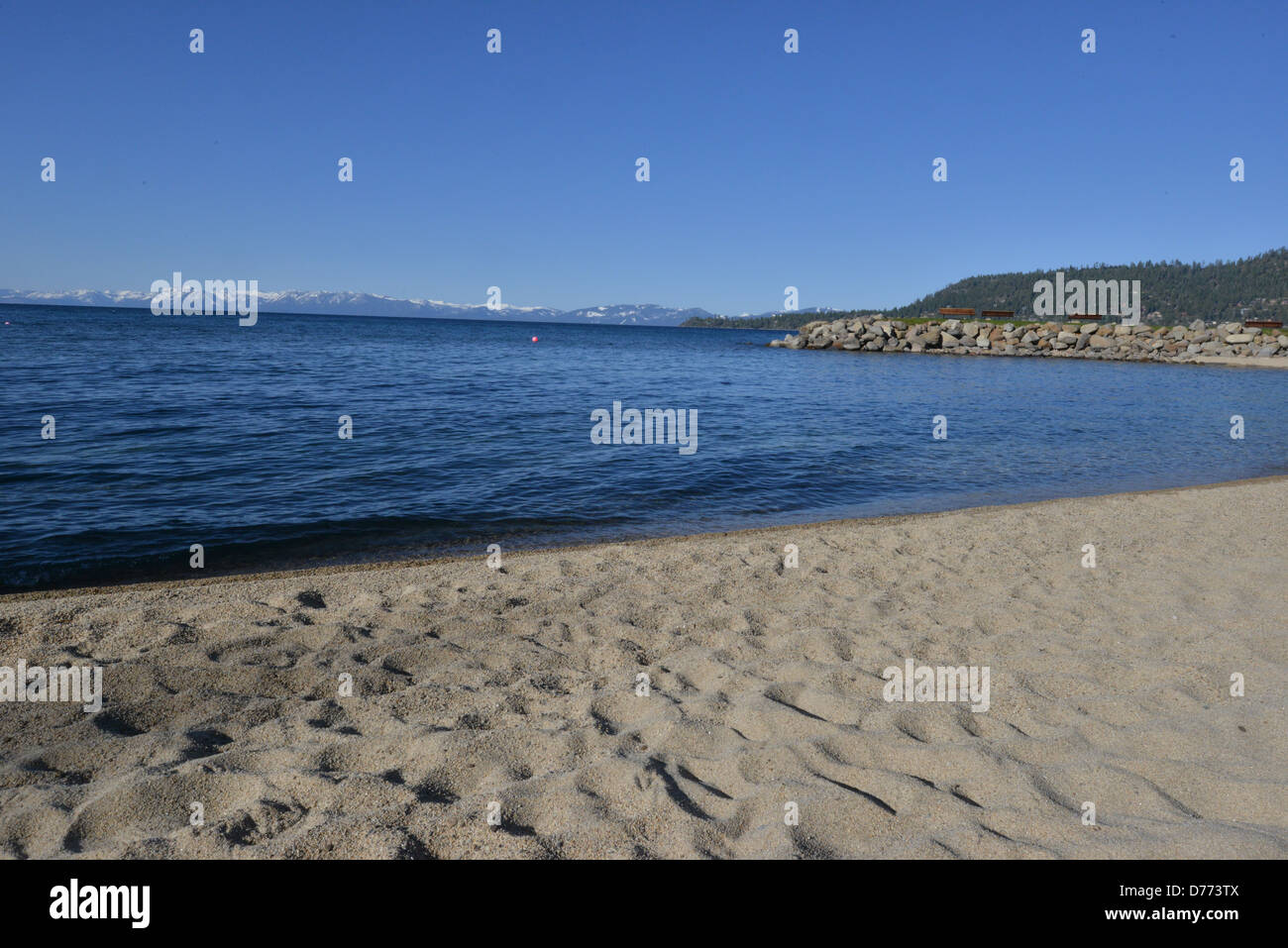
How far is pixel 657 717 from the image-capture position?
4.89m

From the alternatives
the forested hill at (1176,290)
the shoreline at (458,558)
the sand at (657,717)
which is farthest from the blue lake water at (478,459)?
the forested hill at (1176,290)

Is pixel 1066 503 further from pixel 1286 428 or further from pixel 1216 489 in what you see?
pixel 1286 428

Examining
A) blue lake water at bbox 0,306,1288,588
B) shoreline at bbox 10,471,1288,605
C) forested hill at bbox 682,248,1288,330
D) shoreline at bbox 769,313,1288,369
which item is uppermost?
forested hill at bbox 682,248,1288,330

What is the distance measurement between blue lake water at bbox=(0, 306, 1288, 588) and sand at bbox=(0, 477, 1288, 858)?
2.66m

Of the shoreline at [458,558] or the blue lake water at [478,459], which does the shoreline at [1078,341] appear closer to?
the blue lake water at [478,459]

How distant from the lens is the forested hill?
126062mm

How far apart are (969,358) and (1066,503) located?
58.7 metres

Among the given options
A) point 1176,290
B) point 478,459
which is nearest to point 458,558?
point 478,459

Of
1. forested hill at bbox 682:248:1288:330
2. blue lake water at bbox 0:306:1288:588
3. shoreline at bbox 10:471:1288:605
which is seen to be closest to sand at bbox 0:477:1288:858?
shoreline at bbox 10:471:1288:605

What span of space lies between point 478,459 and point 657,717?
483 inches

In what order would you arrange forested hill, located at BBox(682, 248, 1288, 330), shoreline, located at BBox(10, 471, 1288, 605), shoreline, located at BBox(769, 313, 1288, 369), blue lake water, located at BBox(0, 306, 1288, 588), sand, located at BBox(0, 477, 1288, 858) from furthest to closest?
forested hill, located at BBox(682, 248, 1288, 330), shoreline, located at BBox(769, 313, 1288, 369), blue lake water, located at BBox(0, 306, 1288, 588), shoreline, located at BBox(10, 471, 1288, 605), sand, located at BBox(0, 477, 1288, 858)

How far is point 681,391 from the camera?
1377 inches

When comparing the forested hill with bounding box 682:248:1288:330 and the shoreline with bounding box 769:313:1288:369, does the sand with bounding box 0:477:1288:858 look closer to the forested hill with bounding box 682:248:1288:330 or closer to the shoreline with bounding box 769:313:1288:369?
the shoreline with bounding box 769:313:1288:369
